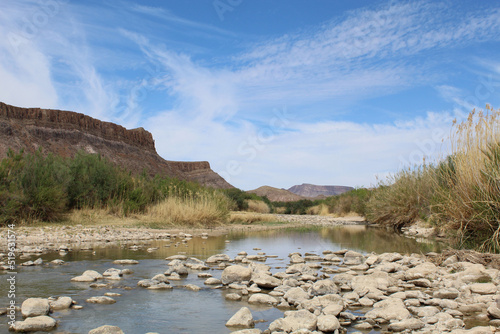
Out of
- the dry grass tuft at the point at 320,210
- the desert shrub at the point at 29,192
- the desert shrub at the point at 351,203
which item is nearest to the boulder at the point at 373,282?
the desert shrub at the point at 29,192

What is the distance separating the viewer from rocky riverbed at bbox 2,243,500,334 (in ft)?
13.5

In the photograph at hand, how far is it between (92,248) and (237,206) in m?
21.2

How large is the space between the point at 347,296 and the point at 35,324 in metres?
3.69

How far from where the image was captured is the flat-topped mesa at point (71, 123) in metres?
52.8

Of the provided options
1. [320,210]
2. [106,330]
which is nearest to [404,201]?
[106,330]

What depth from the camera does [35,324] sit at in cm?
398

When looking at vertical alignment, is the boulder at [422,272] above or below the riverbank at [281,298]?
above

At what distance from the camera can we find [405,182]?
17562 millimetres

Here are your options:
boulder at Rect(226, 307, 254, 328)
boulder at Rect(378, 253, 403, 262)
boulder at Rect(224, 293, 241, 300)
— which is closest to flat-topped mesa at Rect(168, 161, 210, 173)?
boulder at Rect(378, 253, 403, 262)

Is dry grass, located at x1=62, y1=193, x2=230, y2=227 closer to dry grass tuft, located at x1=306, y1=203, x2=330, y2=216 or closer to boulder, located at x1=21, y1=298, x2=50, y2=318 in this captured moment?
boulder, located at x1=21, y1=298, x2=50, y2=318

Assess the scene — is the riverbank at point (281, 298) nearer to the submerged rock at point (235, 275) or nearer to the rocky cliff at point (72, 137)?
the submerged rock at point (235, 275)

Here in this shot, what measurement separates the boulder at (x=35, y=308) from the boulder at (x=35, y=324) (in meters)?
0.28

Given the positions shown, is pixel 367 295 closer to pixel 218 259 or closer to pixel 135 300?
pixel 135 300

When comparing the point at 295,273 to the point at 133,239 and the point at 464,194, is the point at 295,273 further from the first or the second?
the point at 133,239
